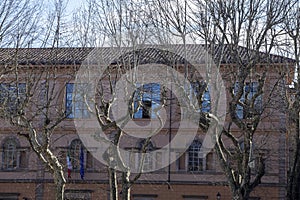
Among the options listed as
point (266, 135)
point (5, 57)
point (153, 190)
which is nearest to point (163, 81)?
point (5, 57)

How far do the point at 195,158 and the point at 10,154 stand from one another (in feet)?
33.7

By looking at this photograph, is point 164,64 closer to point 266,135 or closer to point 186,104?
point 186,104

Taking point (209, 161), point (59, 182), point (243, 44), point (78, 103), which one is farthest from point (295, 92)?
point (209, 161)

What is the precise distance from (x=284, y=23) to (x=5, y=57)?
11.0 metres

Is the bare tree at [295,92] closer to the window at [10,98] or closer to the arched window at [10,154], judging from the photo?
the window at [10,98]

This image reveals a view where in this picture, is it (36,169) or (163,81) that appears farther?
(36,169)

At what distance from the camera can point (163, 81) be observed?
2050 centimetres

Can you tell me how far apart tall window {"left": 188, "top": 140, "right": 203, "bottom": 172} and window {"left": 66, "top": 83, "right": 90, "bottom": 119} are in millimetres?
6586

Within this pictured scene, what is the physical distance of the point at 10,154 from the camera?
3784 cm

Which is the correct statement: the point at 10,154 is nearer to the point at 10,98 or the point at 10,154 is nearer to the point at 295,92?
the point at 10,98

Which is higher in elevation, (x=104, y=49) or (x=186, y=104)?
(x=104, y=49)

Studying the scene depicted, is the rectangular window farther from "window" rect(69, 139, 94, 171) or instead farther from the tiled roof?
the tiled roof

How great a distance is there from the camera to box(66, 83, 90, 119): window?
2345 cm

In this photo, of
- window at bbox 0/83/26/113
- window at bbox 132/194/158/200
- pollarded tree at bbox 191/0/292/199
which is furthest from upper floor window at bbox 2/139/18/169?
pollarded tree at bbox 191/0/292/199
